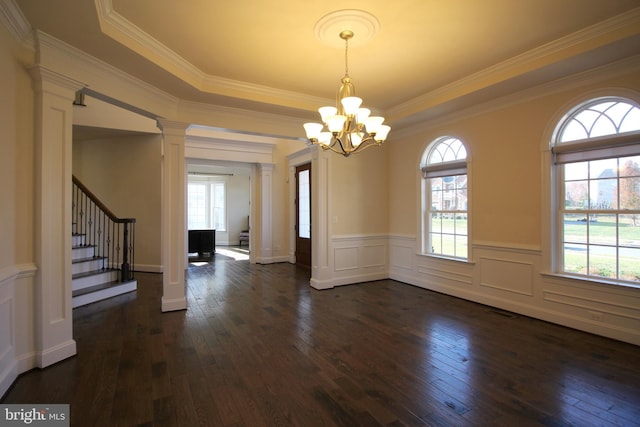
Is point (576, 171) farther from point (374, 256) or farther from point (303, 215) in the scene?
point (303, 215)

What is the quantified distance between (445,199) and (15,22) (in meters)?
5.35

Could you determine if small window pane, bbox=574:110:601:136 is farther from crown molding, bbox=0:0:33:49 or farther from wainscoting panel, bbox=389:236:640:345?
crown molding, bbox=0:0:33:49

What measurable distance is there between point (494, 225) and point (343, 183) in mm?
2521

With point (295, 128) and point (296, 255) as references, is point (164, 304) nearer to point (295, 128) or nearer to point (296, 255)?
point (295, 128)

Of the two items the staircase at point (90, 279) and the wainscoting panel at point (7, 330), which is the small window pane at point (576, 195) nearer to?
the wainscoting panel at point (7, 330)

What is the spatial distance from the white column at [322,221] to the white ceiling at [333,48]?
1442 mm

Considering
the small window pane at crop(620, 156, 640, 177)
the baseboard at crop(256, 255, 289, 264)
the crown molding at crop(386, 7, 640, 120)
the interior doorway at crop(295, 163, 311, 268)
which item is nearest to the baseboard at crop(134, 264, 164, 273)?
the baseboard at crop(256, 255, 289, 264)

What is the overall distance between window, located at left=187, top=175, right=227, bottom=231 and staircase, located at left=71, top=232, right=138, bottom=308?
6366 millimetres

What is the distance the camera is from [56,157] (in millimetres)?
2855

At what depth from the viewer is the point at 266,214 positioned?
26.8ft

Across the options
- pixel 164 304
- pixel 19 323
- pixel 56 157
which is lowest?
pixel 164 304

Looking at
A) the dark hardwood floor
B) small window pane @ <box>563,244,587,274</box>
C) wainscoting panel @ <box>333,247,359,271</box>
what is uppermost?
small window pane @ <box>563,244,587,274</box>

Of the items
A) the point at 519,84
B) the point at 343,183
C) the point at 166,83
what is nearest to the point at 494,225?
the point at 519,84

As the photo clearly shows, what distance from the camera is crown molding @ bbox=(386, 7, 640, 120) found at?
2.82m
